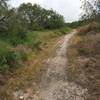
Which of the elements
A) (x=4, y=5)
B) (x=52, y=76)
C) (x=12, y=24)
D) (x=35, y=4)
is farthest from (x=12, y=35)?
(x=35, y=4)

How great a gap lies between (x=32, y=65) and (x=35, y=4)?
116 feet

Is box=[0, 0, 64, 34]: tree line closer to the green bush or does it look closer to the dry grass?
the dry grass

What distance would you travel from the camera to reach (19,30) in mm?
28000

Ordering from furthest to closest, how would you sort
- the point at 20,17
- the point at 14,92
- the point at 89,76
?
1. the point at 20,17
2. the point at 89,76
3. the point at 14,92

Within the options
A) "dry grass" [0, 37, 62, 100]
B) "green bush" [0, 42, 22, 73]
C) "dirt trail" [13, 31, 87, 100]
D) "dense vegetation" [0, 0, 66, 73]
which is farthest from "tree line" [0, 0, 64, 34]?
"dirt trail" [13, 31, 87, 100]

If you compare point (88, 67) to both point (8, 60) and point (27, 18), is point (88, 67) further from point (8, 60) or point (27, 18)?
point (27, 18)

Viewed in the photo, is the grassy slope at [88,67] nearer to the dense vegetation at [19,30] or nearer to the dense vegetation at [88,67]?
the dense vegetation at [88,67]

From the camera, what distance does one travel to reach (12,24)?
84.9 ft

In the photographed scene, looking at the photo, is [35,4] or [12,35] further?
[35,4]

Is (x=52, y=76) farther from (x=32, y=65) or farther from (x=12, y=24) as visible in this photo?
(x=12, y=24)

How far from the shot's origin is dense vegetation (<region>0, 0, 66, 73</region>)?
15.8 metres

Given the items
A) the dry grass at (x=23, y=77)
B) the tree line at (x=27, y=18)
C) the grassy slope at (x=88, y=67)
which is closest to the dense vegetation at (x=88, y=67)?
the grassy slope at (x=88, y=67)

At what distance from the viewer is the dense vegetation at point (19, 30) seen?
1584cm

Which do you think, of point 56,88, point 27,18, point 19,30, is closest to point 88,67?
point 56,88
